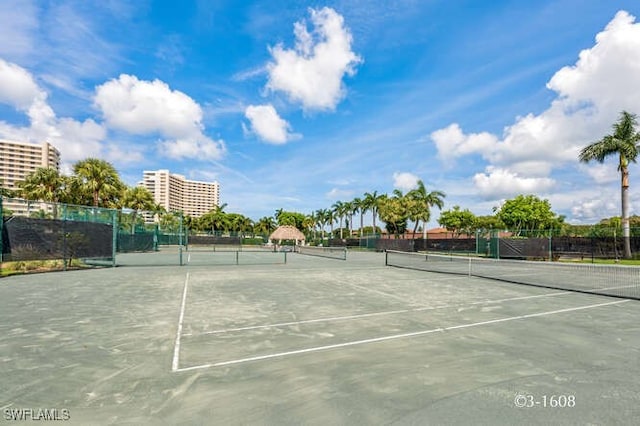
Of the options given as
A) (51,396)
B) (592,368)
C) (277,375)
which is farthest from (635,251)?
(51,396)

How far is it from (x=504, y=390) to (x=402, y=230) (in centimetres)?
7442

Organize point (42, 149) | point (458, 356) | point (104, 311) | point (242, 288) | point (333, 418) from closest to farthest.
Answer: point (333, 418) < point (458, 356) < point (104, 311) < point (242, 288) < point (42, 149)

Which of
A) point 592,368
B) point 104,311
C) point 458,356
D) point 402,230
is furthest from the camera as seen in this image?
point 402,230

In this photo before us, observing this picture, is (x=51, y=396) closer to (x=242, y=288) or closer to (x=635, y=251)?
(x=242, y=288)

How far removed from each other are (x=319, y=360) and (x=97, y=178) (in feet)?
120

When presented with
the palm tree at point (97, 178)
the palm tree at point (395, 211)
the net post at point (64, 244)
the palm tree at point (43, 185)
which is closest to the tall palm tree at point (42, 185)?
the palm tree at point (43, 185)

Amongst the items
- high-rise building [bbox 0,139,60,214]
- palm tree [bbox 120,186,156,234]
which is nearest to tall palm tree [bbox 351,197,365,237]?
palm tree [bbox 120,186,156,234]

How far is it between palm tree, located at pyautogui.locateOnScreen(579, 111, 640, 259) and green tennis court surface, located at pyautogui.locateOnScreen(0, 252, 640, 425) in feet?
104

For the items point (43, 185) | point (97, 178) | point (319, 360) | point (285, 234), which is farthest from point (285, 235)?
point (319, 360)

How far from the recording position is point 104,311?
849 cm

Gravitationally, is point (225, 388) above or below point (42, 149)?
below

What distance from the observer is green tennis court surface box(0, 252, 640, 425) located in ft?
12.0

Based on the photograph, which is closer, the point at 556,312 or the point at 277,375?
the point at 277,375

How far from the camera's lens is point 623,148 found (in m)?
33.6
